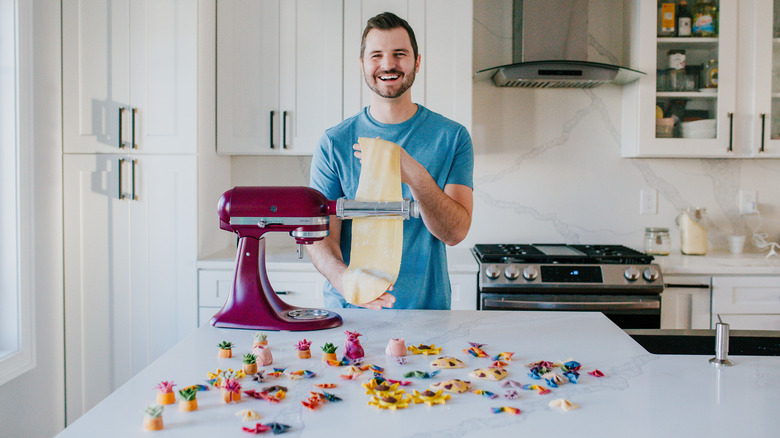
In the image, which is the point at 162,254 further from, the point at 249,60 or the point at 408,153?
the point at 408,153

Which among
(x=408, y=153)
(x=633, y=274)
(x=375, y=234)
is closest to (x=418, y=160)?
(x=408, y=153)

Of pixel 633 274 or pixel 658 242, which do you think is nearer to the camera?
pixel 633 274

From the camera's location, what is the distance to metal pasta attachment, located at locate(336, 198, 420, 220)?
122 cm

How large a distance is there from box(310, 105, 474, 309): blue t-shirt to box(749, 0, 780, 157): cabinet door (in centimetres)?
189

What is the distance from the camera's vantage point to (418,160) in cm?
181

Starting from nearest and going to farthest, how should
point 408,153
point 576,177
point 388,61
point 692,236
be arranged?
point 388,61
point 408,153
point 692,236
point 576,177

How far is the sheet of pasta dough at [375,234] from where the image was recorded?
1298 mm

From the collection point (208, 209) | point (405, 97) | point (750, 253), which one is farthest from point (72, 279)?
point (750, 253)

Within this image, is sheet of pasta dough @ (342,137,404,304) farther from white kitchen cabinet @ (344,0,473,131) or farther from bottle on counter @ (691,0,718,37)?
bottle on counter @ (691,0,718,37)

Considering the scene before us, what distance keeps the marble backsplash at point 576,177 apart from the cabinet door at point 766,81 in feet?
1.05

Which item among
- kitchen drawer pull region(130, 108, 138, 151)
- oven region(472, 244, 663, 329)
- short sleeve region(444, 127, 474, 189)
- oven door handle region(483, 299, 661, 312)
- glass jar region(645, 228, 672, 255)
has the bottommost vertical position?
oven door handle region(483, 299, 661, 312)

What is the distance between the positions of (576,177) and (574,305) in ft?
2.92

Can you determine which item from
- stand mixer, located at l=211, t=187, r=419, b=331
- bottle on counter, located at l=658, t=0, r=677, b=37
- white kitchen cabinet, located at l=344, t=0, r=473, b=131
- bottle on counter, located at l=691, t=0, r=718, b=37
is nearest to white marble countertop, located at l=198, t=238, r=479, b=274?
white kitchen cabinet, located at l=344, t=0, r=473, b=131

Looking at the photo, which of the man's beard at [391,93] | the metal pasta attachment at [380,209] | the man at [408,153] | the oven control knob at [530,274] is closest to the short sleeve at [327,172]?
the man at [408,153]
